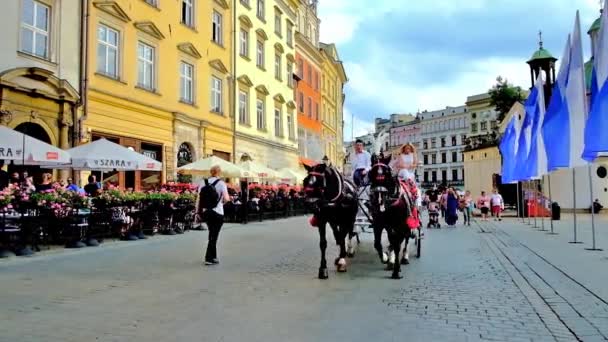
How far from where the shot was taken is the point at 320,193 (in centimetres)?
830

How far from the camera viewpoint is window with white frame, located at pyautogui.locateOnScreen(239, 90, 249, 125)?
104 feet

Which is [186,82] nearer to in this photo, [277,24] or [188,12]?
[188,12]

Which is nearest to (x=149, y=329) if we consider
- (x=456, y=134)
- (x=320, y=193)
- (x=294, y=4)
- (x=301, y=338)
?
(x=301, y=338)

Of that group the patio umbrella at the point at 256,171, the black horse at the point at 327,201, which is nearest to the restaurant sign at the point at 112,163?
the black horse at the point at 327,201

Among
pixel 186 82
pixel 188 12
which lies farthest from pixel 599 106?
pixel 188 12

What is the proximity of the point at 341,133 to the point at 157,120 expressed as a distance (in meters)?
47.0

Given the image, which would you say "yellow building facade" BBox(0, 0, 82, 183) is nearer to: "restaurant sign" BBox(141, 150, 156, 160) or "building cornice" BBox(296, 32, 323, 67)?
"restaurant sign" BBox(141, 150, 156, 160)

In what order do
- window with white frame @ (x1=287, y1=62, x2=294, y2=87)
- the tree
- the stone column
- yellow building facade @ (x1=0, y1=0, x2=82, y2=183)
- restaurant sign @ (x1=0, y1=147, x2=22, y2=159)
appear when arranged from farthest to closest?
the tree < window with white frame @ (x1=287, y1=62, x2=294, y2=87) < the stone column < yellow building facade @ (x1=0, y1=0, x2=82, y2=183) < restaurant sign @ (x1=0, y1=147, x2=22, y2=159)

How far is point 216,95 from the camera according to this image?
95.3 ft

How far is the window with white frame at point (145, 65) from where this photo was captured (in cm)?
2191

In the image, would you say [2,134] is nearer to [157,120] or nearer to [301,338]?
[301,338]

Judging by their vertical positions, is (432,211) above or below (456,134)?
below

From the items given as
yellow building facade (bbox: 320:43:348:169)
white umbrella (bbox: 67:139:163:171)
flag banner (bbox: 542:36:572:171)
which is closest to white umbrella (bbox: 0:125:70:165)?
white umbrella (bbox: 67:139:163:171)

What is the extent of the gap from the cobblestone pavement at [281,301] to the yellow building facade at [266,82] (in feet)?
72.8
